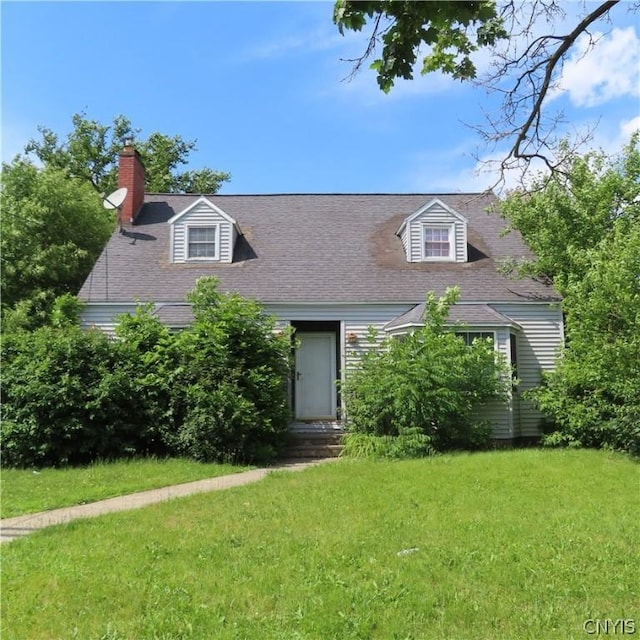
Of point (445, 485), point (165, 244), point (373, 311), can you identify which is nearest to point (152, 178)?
point (165, 244)

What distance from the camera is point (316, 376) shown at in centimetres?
1434

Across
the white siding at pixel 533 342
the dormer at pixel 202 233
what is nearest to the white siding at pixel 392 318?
the white siding at pixel 533 342

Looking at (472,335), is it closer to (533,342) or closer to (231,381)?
(533,342)

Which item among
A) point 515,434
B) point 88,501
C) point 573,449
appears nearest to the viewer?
point 88,501

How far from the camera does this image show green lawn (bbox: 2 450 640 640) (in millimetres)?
3762

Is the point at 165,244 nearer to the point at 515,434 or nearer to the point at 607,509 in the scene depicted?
the point at 515,434

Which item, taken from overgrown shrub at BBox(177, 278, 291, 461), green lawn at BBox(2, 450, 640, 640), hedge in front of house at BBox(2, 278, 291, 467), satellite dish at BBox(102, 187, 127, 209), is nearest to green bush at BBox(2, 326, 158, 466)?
hedge in front of house at BBox(2, 278, 291, 467)

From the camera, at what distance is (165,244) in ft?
52.0

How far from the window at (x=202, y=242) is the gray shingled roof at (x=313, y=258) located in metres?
0.43

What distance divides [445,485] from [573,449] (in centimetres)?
506

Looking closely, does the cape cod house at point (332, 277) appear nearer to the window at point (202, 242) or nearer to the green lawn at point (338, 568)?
the window at point (202, 242)

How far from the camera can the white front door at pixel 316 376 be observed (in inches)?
556

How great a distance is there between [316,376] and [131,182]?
7.87m

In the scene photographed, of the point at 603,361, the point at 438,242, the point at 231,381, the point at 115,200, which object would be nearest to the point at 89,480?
the point at 231,381
